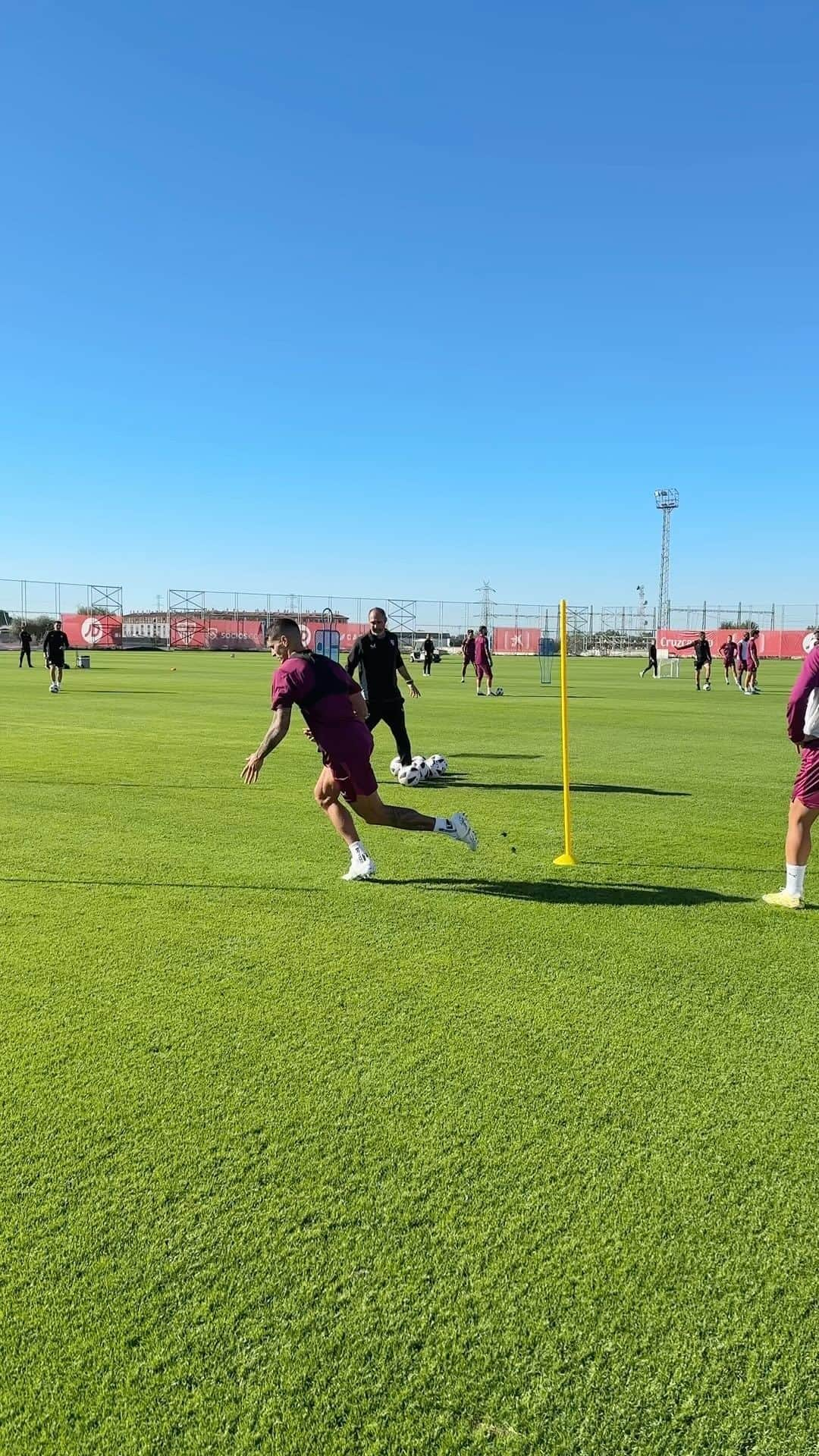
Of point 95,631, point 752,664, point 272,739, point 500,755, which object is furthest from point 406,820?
point 95,631

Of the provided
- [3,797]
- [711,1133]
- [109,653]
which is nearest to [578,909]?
[711,1133]

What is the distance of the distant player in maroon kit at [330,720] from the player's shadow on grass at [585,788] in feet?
14.0

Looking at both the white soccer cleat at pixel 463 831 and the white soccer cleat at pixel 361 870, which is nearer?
the white soccer cleat at pixel 361 870

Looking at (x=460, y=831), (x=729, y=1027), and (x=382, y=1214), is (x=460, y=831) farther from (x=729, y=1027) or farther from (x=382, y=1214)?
(x=382, y=1214)

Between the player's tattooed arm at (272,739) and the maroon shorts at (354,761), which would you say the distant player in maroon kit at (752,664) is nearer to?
the maroon shorts at (354,761)

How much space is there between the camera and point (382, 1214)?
2.88m

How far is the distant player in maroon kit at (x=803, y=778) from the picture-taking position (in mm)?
5895

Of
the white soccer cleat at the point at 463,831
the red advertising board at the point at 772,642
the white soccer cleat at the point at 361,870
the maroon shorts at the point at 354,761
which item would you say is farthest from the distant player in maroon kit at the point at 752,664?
the red advertising board at the point at 772,642

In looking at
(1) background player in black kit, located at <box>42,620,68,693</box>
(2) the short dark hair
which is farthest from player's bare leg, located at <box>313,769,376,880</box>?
(1) background player in black kit, located at <box>42,620,68,693</box>

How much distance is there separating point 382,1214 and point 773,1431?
1163 millimetres

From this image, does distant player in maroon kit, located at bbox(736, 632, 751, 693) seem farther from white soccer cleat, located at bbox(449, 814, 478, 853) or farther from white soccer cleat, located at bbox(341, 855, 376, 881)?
white soccer cleat, located at bbox(341, 855, 376, 881)

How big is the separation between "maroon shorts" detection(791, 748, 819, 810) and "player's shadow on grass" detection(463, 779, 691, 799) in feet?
14.3

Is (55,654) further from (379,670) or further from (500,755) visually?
(379,670)

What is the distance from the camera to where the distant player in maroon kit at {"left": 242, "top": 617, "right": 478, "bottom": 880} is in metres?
6.29
